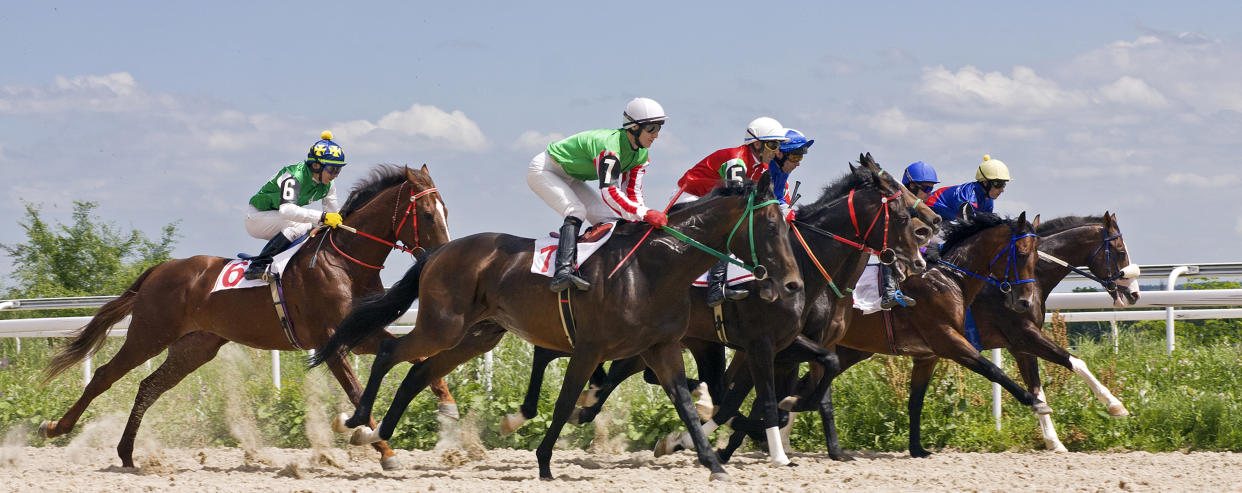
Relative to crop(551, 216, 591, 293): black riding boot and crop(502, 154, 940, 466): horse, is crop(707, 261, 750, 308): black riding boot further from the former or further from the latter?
crop(551, 216, 591, 293): black riding boot

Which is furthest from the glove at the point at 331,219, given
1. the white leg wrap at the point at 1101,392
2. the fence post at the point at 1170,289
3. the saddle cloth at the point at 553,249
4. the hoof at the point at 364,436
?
the fence post at the point at 1170,289

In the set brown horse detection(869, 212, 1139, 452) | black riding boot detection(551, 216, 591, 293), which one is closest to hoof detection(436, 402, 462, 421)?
black riding boot detection(551, 216, 591, 293)

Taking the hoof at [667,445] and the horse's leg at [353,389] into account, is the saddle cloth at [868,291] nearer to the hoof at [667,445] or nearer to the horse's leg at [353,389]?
the hoof at [667,445]

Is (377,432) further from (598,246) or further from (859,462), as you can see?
(859,462)

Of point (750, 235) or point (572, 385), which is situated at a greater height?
point (750, 235)

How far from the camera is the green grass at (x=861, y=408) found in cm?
751

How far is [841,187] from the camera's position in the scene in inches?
269

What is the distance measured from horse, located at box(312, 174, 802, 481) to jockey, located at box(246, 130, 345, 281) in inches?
50.5

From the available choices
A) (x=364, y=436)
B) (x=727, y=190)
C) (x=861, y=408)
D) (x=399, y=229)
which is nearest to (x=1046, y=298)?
(x=861, y=408)

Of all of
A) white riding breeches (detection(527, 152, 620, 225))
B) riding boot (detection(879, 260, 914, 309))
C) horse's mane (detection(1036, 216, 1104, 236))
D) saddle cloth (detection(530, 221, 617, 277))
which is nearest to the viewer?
saddle cloth (detection(530, 221, 617, 277))

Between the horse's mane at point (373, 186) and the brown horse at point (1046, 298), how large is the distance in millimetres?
3076

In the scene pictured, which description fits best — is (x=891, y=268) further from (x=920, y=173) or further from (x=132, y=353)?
(x=132, y=353)

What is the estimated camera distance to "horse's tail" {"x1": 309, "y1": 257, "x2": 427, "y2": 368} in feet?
21.4

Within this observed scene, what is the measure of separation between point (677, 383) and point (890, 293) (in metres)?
1.76
